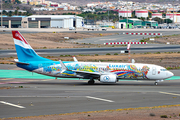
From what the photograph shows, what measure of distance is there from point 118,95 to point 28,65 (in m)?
15.8

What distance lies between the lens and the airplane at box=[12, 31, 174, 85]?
44531 millimetres

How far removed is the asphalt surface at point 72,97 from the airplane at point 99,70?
1522 mm

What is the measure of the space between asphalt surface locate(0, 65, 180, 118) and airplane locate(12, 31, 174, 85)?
59.9 inches

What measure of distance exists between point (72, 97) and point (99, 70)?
428 inches

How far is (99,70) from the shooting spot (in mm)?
45094

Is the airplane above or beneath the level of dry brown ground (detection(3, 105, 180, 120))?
above

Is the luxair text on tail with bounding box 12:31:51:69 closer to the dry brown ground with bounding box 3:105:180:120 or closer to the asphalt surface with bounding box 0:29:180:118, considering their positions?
the asphalt surface with bounding box 0:29:180:118

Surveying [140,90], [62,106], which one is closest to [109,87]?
[140,90]

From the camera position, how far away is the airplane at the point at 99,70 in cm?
4453

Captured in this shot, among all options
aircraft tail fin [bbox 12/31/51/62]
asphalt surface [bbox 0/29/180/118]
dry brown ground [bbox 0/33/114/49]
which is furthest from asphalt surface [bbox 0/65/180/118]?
dry brown ground [bbox 0/33/114/49]

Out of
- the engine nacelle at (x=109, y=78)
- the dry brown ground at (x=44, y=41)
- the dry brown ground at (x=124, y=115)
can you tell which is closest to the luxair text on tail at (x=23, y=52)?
the engine nacelle at (x=109, y=78)

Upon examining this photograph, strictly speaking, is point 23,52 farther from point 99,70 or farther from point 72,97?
point 72,97

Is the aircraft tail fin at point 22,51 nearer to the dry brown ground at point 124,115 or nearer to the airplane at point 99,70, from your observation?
the airplane at point 99,70

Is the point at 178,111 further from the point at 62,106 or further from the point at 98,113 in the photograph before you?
the point at 62,106
